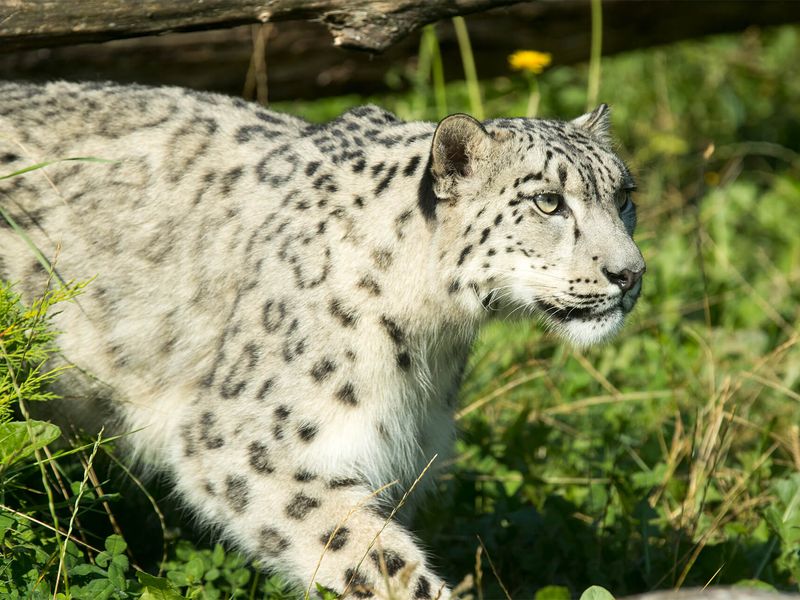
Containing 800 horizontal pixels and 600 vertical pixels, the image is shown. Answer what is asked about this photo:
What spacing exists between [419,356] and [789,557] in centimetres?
232

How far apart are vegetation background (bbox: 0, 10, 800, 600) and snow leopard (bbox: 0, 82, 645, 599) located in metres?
0.31

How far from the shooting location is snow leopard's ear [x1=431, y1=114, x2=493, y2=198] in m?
4.99

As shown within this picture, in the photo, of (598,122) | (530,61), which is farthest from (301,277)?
(530,61)

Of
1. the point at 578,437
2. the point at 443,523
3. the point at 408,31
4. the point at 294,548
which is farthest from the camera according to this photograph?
the point at 578,437

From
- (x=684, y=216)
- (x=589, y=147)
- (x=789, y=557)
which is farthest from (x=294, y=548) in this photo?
(x=684, y=216)

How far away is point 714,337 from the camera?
28.6 ft

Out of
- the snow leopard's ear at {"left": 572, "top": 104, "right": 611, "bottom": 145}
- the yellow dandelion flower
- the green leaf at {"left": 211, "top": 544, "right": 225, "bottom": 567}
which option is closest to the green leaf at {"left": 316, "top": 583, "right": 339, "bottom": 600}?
the green leaf at {"left": 211, "top": 544, "right": 225, "bottom": 567}

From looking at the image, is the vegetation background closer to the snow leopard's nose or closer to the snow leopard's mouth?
the snow leopard's mouth

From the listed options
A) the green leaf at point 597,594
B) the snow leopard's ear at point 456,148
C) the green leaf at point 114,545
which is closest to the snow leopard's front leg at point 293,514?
the green leaf at point 114,545

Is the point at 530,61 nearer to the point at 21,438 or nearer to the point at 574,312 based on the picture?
the point at 574,312

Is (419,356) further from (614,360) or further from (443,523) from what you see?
(614,360)

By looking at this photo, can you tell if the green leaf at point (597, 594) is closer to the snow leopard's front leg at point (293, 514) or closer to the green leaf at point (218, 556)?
the snow leopard's front leg at point (293, 514)

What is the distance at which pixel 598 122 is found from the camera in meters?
5.94

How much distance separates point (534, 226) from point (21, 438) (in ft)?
7.77
